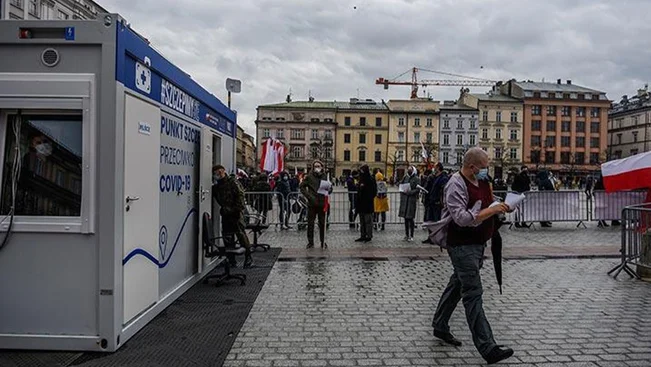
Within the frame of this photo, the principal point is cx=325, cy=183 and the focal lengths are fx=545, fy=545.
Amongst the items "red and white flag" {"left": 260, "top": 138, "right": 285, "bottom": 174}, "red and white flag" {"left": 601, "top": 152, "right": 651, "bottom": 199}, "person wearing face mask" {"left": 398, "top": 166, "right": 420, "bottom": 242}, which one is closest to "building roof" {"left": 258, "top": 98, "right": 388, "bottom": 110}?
"red and white flag" {"left": 260, "top": 138, "right": 285, "bottom": 174}

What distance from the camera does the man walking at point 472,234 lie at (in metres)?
5.03

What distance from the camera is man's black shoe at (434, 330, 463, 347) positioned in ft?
18.5

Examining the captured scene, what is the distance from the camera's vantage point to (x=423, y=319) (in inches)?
262

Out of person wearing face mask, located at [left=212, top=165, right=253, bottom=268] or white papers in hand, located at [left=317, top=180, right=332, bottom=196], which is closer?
person wearing face mask, located at [left=212, top=165, right=253, bottom=268]

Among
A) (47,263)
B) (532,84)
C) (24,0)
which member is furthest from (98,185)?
(532,84)

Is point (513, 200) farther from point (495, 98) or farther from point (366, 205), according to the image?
point (495, 98)

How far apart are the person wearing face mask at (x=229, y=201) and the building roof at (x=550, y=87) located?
348ft

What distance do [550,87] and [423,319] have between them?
112849mm

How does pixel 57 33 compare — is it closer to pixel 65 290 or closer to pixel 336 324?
pixel 65 290

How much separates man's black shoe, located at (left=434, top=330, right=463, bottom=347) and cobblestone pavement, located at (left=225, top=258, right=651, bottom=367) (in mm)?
81

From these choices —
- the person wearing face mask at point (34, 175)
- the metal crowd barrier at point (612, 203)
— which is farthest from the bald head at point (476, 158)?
the metal crowd barrier at point (612, 203)

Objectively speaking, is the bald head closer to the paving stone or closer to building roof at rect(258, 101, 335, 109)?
the paving stone

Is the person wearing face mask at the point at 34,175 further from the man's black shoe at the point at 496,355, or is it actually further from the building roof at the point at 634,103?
the building roof at the point at 634,103

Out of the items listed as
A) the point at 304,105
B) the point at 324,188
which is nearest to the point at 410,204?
the point at 324,188
